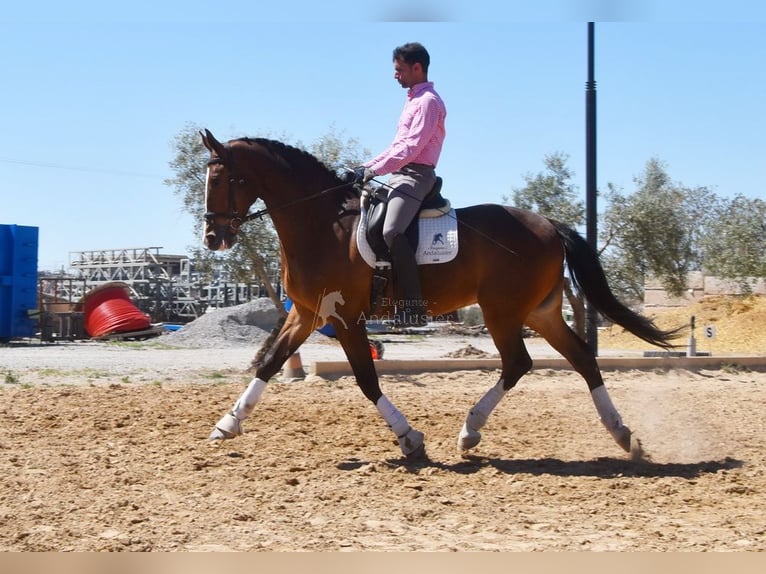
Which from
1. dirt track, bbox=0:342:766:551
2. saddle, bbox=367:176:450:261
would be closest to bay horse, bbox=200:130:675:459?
saddle, bbox=367:176:450:261

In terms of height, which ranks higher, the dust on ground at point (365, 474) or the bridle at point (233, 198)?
the bridle at point (233, 198)

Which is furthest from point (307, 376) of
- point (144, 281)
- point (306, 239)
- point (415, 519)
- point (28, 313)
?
point (144, 281)

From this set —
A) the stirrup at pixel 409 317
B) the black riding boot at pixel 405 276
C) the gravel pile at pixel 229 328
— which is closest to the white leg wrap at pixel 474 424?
the stirrup at pixel 409 317

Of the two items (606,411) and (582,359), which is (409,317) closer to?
(582,359)

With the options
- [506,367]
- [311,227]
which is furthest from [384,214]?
[506,367]

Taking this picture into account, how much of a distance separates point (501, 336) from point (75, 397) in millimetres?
Result: 5611

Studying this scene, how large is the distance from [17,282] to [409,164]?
21608 mm

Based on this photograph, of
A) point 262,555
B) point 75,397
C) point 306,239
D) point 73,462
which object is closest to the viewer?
point 262,555

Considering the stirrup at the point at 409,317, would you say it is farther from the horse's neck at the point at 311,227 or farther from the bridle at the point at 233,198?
the bridle at the point at 233,198

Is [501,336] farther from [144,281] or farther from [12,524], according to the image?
[144,281]

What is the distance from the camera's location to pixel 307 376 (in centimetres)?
1310

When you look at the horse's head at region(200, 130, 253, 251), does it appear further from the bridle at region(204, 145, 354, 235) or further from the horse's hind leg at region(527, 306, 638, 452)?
the horse's hind leg at region(527, 306, 638, 452)

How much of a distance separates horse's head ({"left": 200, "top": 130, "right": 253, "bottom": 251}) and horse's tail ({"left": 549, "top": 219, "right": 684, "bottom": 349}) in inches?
114

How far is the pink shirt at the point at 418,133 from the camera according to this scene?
7000 mm
